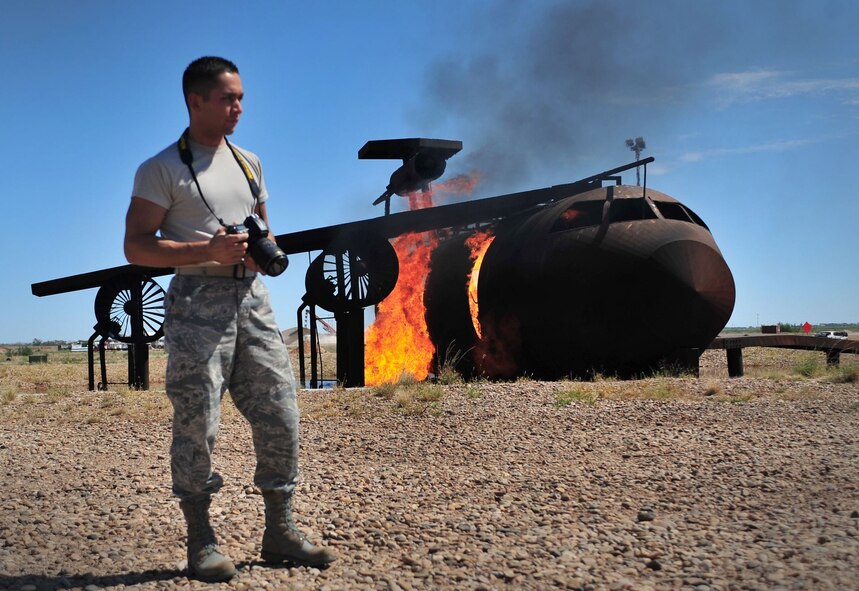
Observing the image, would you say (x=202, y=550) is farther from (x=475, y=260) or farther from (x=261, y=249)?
(x=475, y=260)

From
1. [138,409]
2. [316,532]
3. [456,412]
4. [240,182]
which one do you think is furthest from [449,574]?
[138,409]

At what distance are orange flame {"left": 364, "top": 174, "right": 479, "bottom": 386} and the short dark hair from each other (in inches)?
568

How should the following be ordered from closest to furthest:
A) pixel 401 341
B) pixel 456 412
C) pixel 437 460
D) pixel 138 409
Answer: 1. pixel 437 460
2. pixel 456 412
3. pixel 138 409
4. pixel 401 341

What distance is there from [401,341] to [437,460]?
38.4ft

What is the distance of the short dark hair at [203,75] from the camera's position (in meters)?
3.99

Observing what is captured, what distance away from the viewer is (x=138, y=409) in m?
12.0

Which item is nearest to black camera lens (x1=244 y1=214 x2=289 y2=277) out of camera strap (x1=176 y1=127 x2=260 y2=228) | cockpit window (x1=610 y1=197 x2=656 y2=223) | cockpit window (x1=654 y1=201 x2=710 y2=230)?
camera strap (x1=176 y1=127 x2=260 y2=228)

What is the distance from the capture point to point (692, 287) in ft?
45.8

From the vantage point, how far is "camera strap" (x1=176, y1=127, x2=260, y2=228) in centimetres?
397

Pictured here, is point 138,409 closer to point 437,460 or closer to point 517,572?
point 437,460

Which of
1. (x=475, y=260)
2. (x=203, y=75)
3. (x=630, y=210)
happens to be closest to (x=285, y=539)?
(x=203, y=75)

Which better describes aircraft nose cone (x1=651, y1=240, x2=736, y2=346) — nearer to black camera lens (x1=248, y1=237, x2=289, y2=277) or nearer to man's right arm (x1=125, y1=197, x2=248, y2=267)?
black camera lens (x1=248, y1=237, x2=289, y2=277)

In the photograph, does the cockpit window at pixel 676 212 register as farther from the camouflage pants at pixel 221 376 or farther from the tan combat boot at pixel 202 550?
the tan combat boot at pixel 202 550

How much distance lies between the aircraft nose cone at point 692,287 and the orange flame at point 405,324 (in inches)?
247
